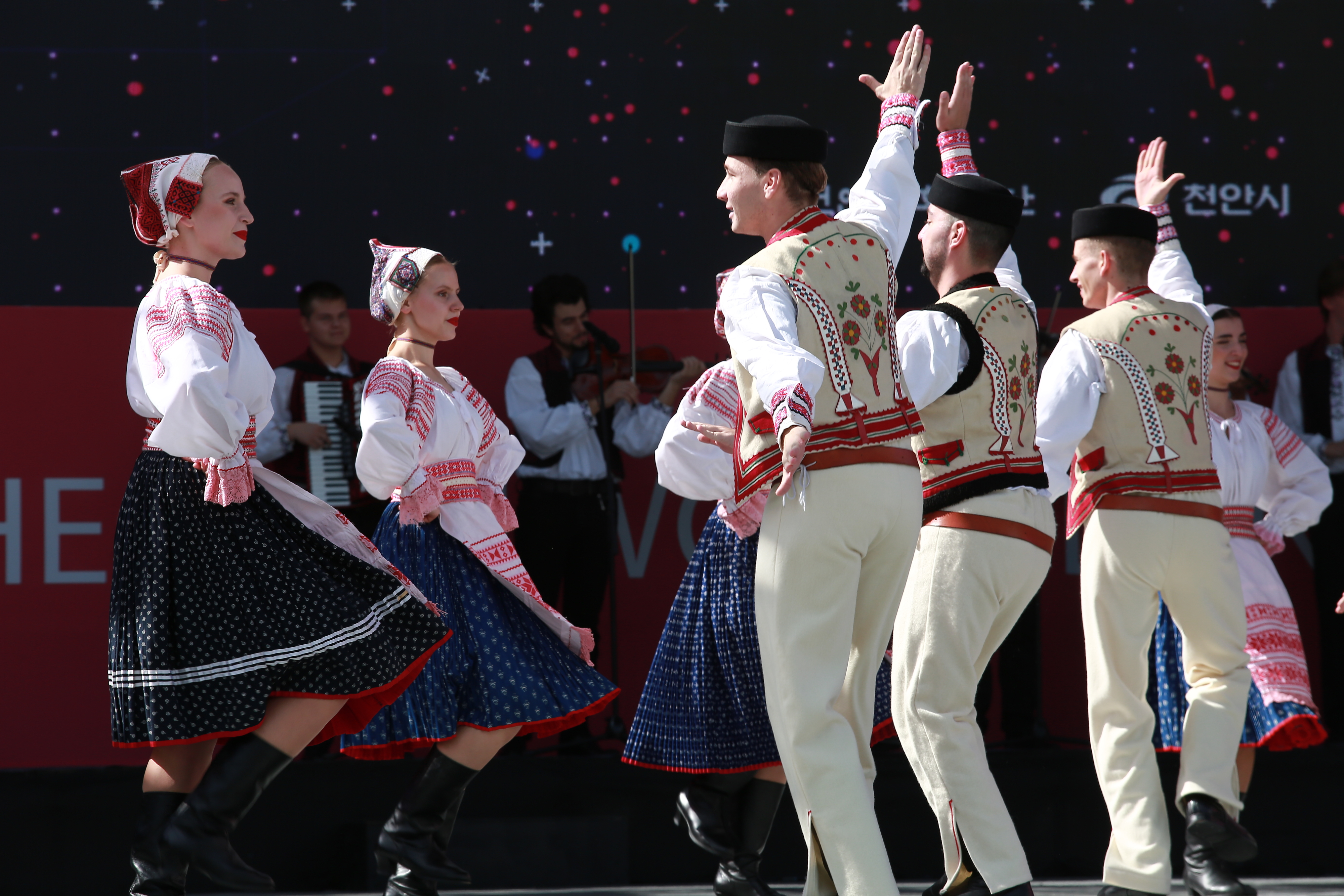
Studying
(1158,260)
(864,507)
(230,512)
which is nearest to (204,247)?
(230,512)

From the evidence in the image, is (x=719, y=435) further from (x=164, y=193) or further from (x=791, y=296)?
(x=164, y=193)

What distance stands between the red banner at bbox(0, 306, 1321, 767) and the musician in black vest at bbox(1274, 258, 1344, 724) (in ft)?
7.11

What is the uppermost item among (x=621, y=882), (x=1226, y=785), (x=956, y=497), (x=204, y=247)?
(x=204, y=247)

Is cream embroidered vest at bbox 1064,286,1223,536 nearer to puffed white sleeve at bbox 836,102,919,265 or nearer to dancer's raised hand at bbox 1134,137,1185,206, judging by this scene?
dancer's raised hand at bbox 1134,137,1185,206

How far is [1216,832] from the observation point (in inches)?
139

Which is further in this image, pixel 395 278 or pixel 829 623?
pixel 395 278

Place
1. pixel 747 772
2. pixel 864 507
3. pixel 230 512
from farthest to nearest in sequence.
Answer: pixel 747 772
pixel 230 512
pixel 864 507

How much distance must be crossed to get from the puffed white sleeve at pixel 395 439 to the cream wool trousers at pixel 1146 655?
5.41ft

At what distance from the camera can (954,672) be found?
316 cm

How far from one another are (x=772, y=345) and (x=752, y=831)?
1.55 metres

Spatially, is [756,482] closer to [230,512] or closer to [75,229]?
[230,512]

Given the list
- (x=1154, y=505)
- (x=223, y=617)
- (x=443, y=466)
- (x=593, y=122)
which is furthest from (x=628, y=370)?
(x=223, y=617)

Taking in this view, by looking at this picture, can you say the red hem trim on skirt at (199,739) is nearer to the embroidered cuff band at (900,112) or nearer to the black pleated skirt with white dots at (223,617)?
the black pleated skirt with white dots at (223,617)

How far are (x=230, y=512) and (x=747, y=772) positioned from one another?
4.62 feet
